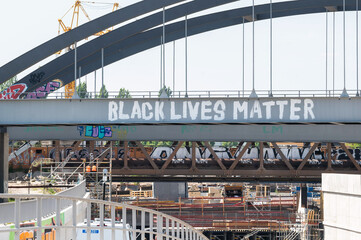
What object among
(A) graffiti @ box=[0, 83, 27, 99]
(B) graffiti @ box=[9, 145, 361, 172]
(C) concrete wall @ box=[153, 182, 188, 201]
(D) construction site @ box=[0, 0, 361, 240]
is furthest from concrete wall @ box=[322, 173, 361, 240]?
(C) concrete wall @ box=[153, 182, 188, 201]

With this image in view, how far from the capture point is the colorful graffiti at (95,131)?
49.7m

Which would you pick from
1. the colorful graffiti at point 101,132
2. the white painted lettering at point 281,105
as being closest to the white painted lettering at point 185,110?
the white painted lettering at point 281,105

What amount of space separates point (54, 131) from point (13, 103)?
41.9ft

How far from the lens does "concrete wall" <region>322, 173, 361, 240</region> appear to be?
33.6 metres

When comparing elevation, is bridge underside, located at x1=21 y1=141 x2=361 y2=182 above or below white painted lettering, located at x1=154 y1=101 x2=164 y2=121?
below

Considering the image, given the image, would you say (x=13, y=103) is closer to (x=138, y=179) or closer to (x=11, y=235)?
(x=11, y=235)

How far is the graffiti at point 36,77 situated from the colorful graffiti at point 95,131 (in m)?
4.88

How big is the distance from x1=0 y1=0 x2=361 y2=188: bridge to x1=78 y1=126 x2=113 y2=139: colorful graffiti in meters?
Answer: 0.11

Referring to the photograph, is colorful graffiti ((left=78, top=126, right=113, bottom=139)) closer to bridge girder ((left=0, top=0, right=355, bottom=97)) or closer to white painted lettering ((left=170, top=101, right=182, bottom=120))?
bridge girder ((left=0, top=0, right=355, bottom=97))

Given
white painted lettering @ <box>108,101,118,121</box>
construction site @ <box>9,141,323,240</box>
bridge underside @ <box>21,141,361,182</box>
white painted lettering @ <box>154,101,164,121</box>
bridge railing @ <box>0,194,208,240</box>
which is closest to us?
bridge railing @ <box>0,194,208,240</box>

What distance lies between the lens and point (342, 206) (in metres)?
35.0

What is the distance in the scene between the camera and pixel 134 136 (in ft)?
162

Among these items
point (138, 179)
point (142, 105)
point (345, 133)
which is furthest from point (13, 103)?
point (138, 179)

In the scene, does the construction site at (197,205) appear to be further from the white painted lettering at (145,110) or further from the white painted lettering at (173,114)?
the white painted lettering at (173,114)
